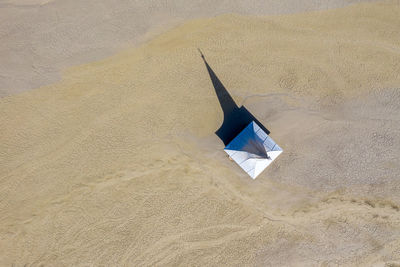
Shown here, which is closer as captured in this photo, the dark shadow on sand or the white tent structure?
the white tent structure

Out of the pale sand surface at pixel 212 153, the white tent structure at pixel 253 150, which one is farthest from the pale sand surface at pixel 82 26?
the white tent structure at pixel 253 150

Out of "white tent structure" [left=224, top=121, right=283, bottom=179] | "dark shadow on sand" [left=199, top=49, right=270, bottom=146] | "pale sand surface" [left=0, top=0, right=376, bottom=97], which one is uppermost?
"pale sand surface" [left=0, top=0, right=376, bottom=97]

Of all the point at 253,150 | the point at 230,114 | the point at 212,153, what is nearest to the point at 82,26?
the point at 230,114

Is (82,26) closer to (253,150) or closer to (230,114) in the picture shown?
(230,114)

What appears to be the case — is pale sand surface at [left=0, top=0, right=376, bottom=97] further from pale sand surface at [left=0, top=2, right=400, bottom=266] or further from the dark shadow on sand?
the dark shadow on sand

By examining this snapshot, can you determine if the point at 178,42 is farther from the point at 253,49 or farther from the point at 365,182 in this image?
the point at 365,182

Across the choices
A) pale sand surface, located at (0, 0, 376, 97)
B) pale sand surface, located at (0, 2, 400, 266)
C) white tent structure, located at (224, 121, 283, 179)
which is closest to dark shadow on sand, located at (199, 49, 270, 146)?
pale sand surface, located at (0, 2, 400, 266)

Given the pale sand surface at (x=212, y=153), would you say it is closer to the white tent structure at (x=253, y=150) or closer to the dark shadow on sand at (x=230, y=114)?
the dark shadow on sand at (x=230, y=114)
